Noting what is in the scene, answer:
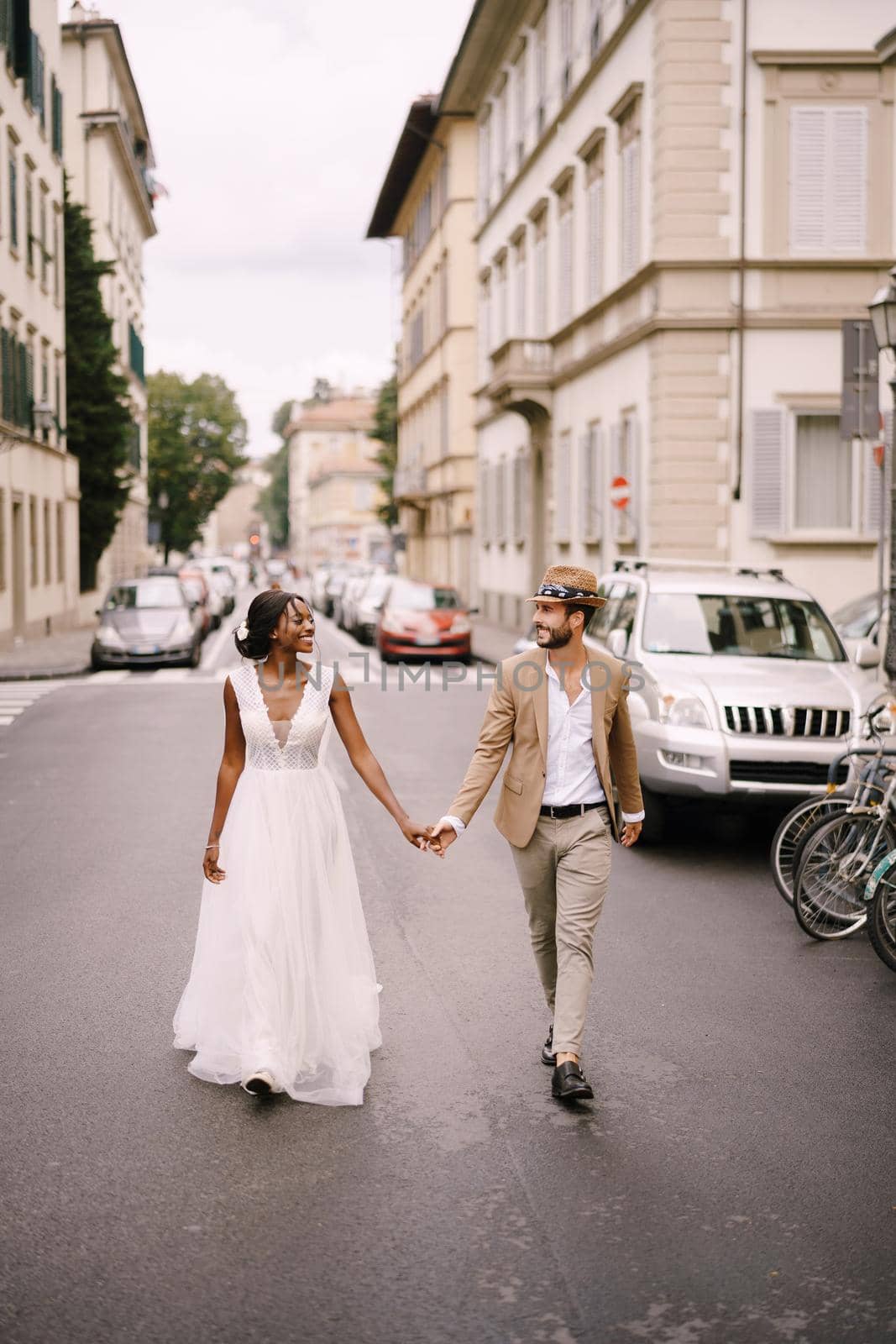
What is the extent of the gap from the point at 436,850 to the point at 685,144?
19.6m

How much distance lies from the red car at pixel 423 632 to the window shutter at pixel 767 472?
7.22 m

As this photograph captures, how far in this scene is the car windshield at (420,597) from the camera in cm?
3044

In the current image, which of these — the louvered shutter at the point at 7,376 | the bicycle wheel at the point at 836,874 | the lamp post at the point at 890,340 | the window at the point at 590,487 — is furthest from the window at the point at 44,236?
the bicycle wheel at the point at 836,874

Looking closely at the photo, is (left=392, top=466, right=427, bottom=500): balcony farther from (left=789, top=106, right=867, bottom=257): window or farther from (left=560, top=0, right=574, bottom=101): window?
(left=789, top=106, right=867, bottom=257): window

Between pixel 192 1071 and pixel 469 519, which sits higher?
pixel 469 519

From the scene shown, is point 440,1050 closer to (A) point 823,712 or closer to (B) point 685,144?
(A) point 823,712

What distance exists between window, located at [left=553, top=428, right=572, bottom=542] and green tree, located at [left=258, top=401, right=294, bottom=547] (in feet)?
471

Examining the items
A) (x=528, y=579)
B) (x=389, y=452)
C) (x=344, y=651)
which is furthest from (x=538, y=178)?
(x=389, y=452)

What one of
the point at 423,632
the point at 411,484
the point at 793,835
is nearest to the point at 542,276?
the point at 423,632

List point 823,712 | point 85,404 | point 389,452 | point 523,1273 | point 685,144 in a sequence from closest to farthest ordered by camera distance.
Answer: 1. point 523,1273
2. point 823,712
3. point 685,144
4. point 85,404
5. point 389,452

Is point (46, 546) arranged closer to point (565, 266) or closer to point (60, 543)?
point (60, 543)

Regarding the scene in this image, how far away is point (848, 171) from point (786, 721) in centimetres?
1573

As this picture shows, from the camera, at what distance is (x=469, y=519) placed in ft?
162

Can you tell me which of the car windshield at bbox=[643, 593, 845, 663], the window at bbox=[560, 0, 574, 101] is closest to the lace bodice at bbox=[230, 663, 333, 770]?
the car windshield at bbox=[643, 593, 845, 663]
